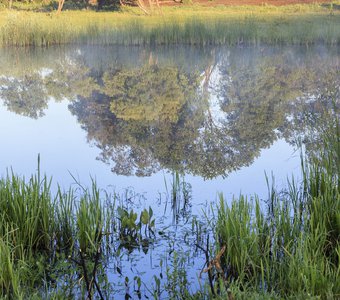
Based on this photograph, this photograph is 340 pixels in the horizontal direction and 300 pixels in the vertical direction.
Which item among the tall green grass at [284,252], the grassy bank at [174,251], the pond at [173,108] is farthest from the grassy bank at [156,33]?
the tall green grass at [284,252]

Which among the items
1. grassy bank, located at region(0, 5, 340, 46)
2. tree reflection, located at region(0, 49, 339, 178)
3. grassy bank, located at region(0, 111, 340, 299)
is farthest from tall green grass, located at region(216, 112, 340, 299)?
grassy bank, located at region(0, 5, 340, 46)

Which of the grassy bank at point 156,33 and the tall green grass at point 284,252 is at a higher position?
the grassy bank at point 156,33

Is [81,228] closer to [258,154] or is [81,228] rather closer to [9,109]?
[258,154]

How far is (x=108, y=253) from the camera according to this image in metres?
4.00

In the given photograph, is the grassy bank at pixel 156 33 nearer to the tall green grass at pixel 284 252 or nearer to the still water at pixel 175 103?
the still water at pixel 175 103

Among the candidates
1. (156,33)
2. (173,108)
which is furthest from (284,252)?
(156,33)

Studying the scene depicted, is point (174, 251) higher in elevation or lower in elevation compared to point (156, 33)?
lower

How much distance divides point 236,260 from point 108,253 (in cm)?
99

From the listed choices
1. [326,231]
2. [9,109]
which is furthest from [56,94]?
[326,231]

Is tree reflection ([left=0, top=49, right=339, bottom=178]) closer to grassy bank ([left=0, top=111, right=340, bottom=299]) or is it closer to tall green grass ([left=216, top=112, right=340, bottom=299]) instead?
grassy bank ([left=0, top=111, right=340, bottom=299])

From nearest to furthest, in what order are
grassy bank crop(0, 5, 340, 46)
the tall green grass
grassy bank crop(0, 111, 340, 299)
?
the tall green grass → grassy bank crop(0, 111, 340, 299) → grassy bank crop(0, 5, 340, 46)

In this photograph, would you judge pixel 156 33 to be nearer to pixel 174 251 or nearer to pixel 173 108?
pixel 173 108

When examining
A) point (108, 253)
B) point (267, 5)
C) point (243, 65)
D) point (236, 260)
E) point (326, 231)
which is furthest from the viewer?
point (267, 5)

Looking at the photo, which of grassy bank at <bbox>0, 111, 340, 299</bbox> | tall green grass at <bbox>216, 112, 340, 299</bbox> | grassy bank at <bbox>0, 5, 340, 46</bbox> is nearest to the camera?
tall green grass at <bbox>216, 112, 340, 299</bbox>
